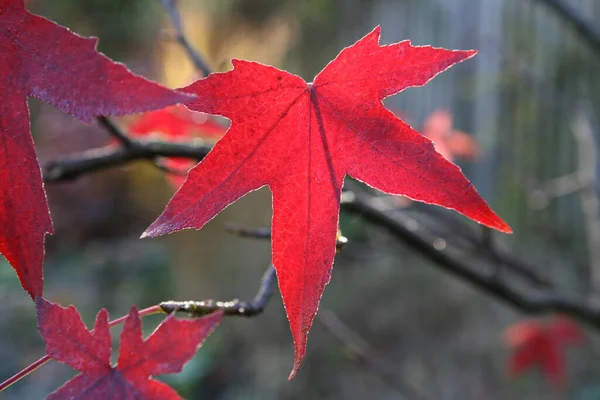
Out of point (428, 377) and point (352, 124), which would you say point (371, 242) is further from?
point (428, 377)

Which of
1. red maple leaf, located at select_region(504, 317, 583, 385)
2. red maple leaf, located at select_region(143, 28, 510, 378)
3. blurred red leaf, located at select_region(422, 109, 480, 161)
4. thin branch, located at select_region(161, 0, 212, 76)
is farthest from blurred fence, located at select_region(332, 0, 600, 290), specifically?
red maple leaf, located at select_region(143, 28, 510, 378)

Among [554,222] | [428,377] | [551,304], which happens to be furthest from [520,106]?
[551,304]

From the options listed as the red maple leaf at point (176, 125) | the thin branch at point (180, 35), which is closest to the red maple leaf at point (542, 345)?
the red maple leaf at point (176, 125)

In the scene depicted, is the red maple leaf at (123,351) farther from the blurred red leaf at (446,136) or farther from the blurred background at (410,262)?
the blurred background at (410,262)

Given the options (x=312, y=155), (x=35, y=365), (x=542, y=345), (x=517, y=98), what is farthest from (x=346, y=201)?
(x=517, y=98)

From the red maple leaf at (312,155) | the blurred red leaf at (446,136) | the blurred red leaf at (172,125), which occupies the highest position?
the red maple leaf at (312,155)

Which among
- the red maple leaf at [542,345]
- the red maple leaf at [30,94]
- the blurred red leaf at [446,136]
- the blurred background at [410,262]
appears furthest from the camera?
the blurred background at [410,262]
